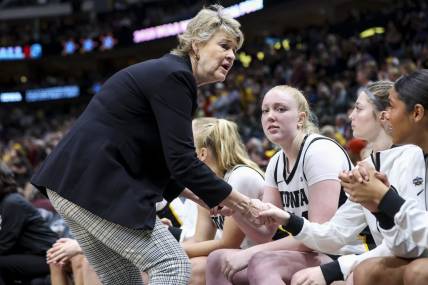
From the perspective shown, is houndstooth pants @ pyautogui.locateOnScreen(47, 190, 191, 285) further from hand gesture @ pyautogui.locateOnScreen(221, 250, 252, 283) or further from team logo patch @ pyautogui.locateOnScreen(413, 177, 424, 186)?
team logo patch @ pyautogui.locateOnScreen(413, 177, 424, 186)

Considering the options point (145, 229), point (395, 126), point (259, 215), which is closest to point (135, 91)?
point (145, 229)

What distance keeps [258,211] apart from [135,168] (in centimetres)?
54

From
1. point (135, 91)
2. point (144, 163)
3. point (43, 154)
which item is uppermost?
point (135, 91)

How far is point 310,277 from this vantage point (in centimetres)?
278

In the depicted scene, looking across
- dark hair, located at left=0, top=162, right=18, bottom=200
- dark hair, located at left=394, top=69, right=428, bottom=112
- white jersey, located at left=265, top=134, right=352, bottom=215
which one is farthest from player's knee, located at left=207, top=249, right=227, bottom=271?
dark hair, located at left=0, top=162, right=18, bottom=200

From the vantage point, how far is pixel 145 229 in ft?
8.58

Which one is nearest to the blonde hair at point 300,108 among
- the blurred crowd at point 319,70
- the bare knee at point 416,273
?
the bare knee at point 416,273

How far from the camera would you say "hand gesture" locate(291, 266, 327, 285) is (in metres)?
2.77

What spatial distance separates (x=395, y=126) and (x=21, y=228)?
3044 millimetres

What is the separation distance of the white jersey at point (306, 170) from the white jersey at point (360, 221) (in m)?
Answer: 0.30

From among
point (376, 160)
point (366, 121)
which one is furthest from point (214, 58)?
point (366, 121)

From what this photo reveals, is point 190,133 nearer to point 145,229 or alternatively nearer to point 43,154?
point 145,229

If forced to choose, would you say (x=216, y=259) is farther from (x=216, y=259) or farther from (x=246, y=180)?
(x=246, y=180)

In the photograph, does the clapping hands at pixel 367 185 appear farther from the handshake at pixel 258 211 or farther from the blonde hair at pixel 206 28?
the blonde hair at pixel 206 28
